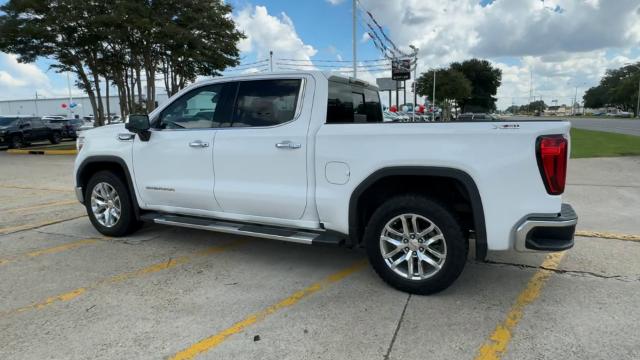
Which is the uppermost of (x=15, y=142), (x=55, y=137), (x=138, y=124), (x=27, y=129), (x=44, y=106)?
(x=44, y=106)

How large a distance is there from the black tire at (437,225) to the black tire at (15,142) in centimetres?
2507

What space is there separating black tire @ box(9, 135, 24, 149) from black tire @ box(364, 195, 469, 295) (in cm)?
2507

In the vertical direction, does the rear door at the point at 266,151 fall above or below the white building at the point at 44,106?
below

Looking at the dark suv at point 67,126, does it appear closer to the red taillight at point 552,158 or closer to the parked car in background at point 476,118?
A: the parked car in background at point 476,118

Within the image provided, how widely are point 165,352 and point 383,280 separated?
184 centimetres

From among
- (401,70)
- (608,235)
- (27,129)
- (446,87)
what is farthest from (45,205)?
(446,87)

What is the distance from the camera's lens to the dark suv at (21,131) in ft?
75.3

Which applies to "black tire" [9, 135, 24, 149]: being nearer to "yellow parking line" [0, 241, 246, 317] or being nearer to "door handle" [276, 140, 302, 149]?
"yellow parking line" [0, 241, 246, 317]

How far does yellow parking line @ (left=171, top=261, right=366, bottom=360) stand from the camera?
3.03 m

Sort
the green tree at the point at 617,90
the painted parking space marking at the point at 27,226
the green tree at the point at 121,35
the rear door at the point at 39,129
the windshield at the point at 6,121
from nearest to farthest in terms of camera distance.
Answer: the painted parking space marking at the point at 27,226 < the green tree at the point at 121,35 < the windshield at the point at 6,121 < the rear door at the point at 39,129 < the green tree at the point at 617,90

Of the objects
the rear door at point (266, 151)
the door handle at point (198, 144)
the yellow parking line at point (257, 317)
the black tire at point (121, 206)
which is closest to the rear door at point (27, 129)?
the black tire at point (121, 206)

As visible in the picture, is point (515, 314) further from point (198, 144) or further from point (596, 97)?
point (596, 97)

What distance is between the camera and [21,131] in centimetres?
2353

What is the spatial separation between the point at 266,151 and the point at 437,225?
5.46ft
